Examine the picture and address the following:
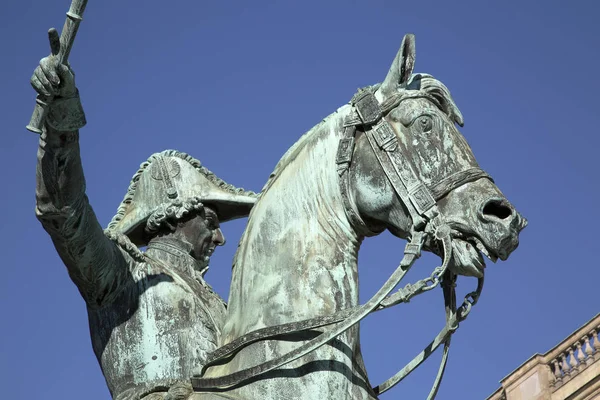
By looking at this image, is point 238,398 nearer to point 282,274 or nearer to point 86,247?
point 282,274

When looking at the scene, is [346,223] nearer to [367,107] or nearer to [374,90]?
[367,107]

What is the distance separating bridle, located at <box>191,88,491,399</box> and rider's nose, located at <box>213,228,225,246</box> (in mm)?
2133

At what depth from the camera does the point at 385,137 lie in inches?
327

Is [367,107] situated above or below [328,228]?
above

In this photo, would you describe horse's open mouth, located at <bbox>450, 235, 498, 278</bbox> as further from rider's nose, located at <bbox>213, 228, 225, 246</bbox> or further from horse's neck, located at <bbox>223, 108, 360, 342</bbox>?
rider's nose, located at <bbox>213, 228, 225, 246</bbox>

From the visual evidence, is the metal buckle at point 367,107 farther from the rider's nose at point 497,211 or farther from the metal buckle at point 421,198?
the rider's nose at point 497,211

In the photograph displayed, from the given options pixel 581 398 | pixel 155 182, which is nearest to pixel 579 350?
pixel 581 398

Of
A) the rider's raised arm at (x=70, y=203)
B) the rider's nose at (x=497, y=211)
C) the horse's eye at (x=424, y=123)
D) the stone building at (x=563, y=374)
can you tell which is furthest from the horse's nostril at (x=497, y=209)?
the stone building at (x=563, y=374)

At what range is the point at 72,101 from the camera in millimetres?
8094

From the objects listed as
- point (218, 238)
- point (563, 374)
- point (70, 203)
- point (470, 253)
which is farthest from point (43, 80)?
point (563, 374)

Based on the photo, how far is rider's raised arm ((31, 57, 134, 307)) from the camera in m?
8.05

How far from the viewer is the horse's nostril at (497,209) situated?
8.05 metres

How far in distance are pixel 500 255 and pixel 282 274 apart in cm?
105

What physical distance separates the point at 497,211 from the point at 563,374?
30.1 meters
